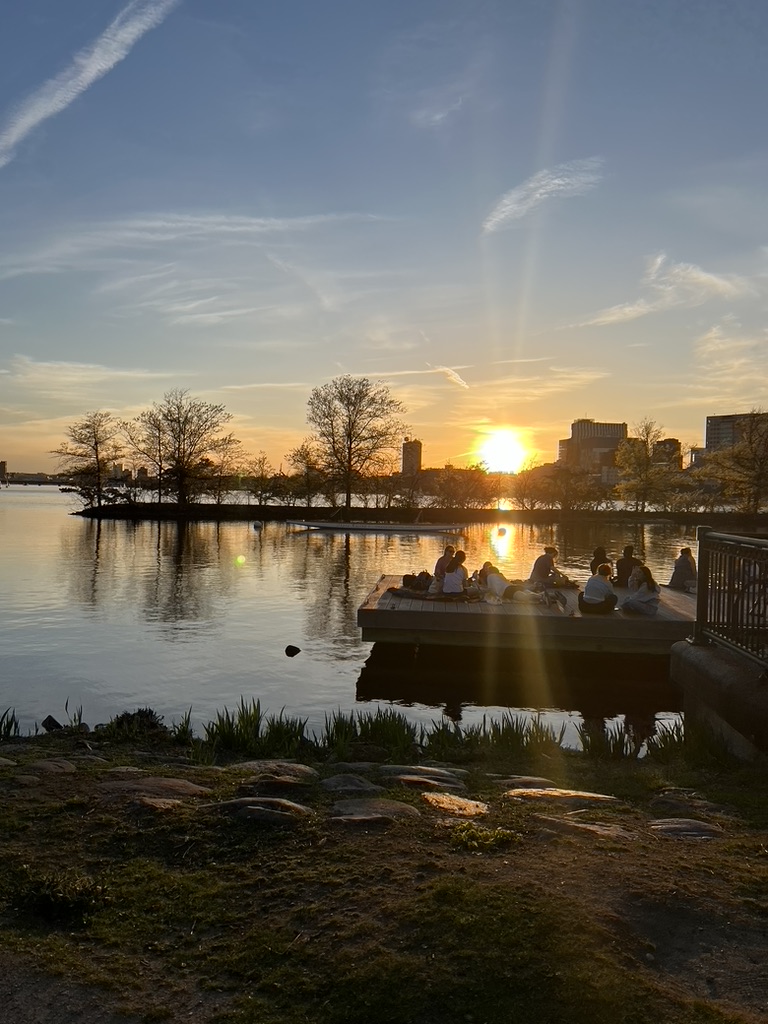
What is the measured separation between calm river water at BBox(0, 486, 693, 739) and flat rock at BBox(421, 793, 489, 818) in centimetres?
634

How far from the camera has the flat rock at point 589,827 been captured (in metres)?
5.43

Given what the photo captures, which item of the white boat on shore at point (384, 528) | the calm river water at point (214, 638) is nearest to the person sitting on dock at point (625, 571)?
the calm river water at point (214, 638)

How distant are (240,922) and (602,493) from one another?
324ft

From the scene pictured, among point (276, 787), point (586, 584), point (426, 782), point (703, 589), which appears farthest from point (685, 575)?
point (276, 787)

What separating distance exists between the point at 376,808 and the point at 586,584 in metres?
12.8

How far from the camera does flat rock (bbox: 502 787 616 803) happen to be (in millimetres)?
6527

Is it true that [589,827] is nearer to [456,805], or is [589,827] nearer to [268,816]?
[456,805]

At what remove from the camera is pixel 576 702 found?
14711 mm

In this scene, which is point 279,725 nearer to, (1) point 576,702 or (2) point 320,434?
(1) point 576,702

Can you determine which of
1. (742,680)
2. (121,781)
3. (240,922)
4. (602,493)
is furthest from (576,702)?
(602,493)

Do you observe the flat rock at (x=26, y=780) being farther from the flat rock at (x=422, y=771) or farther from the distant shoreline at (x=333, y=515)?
the distant shoreline at (x=333, y=515)

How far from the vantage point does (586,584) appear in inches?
703

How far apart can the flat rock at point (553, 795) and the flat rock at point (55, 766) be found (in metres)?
3.62

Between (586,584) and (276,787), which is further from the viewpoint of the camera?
(586,584)
